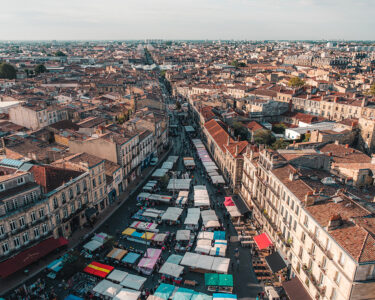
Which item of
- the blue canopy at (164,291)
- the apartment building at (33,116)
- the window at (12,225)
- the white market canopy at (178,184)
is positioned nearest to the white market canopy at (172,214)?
the white market canopy at (178,184)

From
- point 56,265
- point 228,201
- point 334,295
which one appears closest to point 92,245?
point 56,265

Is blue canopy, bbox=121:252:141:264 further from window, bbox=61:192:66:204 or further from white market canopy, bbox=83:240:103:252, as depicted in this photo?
window, bbox=61:192:66:204

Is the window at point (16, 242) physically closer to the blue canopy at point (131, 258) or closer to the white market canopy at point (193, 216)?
the blue canopy at point (131, 258)

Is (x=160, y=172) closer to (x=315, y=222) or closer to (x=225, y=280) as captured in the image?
(x=225, y=280)

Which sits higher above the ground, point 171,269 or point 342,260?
point 342,260

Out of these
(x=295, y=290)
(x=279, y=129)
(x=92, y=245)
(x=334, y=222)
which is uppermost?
(x=334, y=222)

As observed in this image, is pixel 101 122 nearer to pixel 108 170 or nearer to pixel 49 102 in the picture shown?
pixel 108 170

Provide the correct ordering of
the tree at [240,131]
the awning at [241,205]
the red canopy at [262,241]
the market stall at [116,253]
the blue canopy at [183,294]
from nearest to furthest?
the blue canopy at [183,294] → the market stall at [116,253] → the red canopy at [262,241] → the awning at [241,205] → the tree at [240,131]

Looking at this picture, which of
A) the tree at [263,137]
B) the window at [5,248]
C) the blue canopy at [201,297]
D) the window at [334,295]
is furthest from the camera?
the tree at [263,137]
